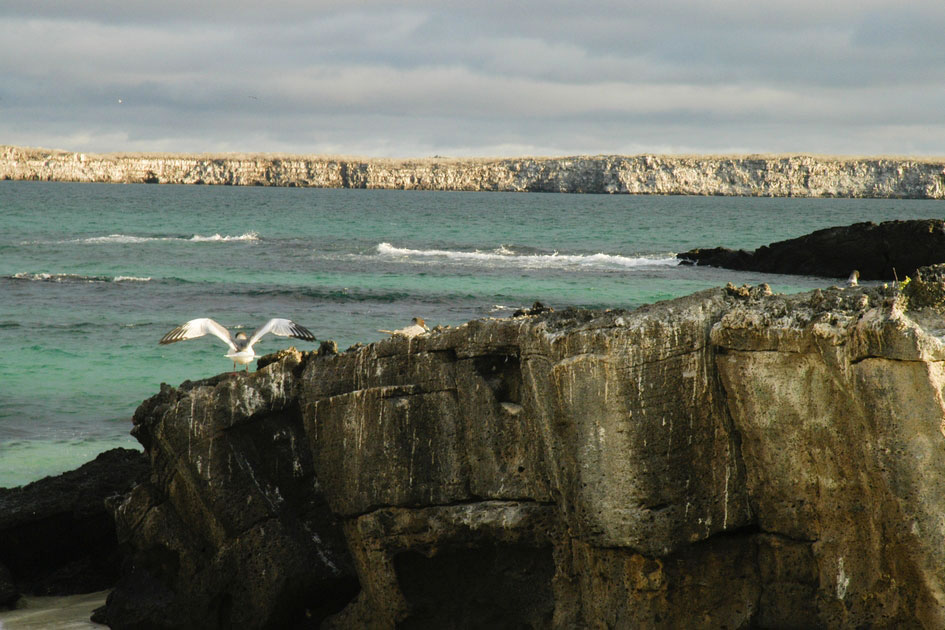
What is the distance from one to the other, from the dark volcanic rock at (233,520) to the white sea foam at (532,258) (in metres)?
30.6

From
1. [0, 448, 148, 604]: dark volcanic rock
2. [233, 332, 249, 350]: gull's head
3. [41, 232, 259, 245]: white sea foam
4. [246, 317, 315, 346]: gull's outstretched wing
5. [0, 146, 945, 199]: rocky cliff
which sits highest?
[0, 146, 945, 199]: rocky cliff

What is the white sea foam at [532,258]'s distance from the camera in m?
39.8

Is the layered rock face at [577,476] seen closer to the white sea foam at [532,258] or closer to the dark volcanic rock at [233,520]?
the dark volcanic rock at [233,520]

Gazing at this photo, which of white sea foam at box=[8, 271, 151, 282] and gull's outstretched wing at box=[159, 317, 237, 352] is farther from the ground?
gull's outstretched wing at box=[159, 317, 237, 352]

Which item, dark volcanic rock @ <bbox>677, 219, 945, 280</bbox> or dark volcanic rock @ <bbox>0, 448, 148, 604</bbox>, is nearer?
dark volcanic rock @ <bbox>0, 448, 148, 604</bbox>

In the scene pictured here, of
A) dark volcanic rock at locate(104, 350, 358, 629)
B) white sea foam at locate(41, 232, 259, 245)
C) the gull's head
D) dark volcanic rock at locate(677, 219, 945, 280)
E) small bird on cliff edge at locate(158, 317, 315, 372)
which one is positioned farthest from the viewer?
white sea foam at locate(41, 232, 259, 245)

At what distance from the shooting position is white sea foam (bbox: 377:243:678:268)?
39.8m

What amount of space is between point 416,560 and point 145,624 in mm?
2358

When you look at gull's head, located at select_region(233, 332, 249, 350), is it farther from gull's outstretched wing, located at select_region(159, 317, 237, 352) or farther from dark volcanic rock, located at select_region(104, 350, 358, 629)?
dark volcanic rock, located at select_region(104, 350, 358, 629)

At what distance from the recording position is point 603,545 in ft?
21.6

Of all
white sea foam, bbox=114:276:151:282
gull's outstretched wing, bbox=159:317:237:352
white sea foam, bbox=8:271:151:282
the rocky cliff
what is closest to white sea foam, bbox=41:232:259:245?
white sea foam, bbox=8:271:151:282

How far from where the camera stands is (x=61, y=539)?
989 cm

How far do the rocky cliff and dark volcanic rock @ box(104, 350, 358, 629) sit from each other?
153 meters

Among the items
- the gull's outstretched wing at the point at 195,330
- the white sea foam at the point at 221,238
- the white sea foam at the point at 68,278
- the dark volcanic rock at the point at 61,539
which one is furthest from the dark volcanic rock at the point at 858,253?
the dark volcanic rock at the point at 61,539
